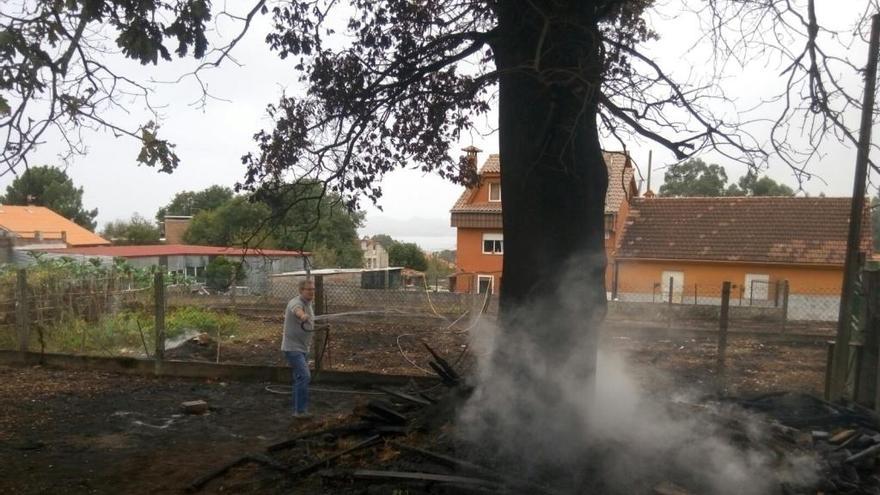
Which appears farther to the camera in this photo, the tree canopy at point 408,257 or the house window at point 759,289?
the tree canopy at point 408,257

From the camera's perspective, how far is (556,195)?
4.93 m

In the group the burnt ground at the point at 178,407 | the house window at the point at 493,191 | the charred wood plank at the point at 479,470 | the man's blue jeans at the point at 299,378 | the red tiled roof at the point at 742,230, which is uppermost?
the house window at the point at 493,191

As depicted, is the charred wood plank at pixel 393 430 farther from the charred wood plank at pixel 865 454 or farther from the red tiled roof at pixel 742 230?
the red tiled roof at pixel 742 230

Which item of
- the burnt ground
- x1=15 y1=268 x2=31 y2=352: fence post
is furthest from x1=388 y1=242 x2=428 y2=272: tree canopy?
x1=15 y1=268 x2=31 y2=352: fence post

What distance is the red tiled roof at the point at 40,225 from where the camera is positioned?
41256 mm

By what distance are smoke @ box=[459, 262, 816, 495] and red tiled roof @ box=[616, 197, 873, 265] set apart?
73.9 ft

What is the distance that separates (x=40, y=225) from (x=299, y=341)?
42.9m

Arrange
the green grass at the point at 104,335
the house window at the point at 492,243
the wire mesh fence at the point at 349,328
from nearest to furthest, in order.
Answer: the wire mesh fence at the point at 349,328, the green grass at the point at 104,335, the house window at the point at 492,243

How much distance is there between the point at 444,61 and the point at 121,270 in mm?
12455

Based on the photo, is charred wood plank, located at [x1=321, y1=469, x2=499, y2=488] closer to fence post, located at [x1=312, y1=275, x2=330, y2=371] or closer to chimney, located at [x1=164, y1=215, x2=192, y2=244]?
fence post, located at [x1=312, y1=275, x2=330, y2=371]

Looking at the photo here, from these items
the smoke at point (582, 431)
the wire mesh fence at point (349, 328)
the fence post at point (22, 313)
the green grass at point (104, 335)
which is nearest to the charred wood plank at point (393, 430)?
the smoke at point (582, 431)

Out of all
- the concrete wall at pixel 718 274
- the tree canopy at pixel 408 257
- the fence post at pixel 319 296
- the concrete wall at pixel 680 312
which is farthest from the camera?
the tree canopy at pixel 408 257

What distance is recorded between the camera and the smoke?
4602 millimetres

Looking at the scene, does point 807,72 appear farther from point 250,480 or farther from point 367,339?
point 367,339
